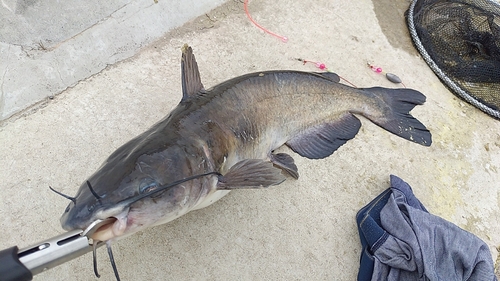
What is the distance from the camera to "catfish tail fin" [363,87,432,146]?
234cm

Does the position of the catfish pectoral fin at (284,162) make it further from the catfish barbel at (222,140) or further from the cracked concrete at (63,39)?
the cracked concrete at (63,39)

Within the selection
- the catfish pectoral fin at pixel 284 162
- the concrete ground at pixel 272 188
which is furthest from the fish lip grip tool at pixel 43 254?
the catfish pectoral fin at pixel 284 162

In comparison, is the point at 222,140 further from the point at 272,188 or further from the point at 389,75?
the point at 389,75

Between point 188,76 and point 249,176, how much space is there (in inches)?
25.5

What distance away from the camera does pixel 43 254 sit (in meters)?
1.04

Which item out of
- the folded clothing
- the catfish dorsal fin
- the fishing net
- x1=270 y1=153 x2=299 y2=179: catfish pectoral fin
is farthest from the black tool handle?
the fishing net

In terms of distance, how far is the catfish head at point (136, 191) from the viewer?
115cm

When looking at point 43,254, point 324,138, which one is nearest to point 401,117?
point 324,138

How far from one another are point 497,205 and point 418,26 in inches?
68.7

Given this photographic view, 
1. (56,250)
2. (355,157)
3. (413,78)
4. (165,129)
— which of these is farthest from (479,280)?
(56,250)

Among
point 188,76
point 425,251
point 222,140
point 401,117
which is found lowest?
point 425,251

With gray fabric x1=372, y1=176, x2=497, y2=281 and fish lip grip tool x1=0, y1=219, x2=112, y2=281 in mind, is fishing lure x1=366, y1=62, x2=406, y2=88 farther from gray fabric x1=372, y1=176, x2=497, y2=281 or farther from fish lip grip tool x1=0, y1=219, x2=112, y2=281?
fish lip grip tool x1=0, y1=219, x2=112, y2=281

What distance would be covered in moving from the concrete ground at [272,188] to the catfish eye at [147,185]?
0.77 m

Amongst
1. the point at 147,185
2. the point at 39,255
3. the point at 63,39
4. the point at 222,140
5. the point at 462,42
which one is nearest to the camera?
the point at 39,255
